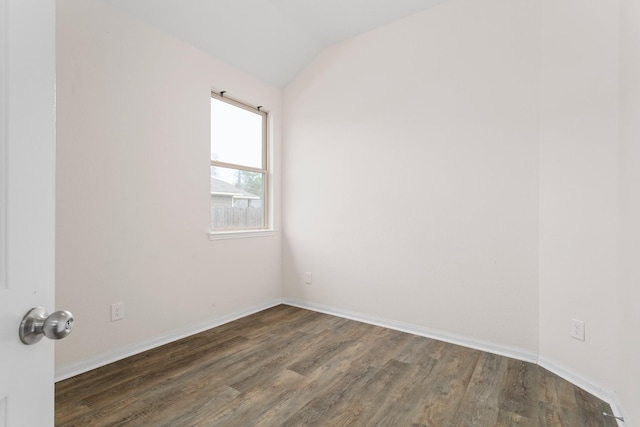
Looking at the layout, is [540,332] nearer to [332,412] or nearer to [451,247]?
[451,247]

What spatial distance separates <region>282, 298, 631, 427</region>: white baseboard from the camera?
182 centimetres

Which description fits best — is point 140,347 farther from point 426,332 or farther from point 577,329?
point 577,329

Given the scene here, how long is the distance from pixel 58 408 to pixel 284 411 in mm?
1185

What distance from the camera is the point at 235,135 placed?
3.28 m

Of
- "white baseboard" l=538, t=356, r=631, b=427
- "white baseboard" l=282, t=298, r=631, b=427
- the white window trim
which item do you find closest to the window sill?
the white window trim

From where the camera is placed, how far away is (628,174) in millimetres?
1629

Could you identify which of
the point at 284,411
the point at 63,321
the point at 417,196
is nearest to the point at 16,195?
the point at 63,321

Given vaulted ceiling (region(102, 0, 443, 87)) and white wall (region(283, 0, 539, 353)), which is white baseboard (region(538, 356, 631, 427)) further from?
vaulted ceiling (region(102, 0, 443, 87))

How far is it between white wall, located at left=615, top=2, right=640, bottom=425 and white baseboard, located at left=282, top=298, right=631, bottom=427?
11 cm

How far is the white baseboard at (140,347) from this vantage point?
2023mm

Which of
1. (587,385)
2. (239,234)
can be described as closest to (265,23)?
(239,234)

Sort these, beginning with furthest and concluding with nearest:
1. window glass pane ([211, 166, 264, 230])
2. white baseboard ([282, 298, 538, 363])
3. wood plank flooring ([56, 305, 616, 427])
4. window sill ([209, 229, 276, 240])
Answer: window glass pane ([211, 166, 264, 230])
window sill ([209, 229, 276, 240])
white baseboard ([282, 298, 538, 363])
wood plank flooring ([56, 305, 616, 427])

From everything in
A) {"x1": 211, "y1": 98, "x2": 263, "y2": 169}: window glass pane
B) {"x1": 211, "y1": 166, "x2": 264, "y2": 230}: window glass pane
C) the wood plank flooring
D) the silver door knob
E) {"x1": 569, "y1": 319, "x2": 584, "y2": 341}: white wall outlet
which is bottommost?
the wood plank flooring

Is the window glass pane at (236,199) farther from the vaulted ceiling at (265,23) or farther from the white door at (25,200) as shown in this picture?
the white door at (25,200)
